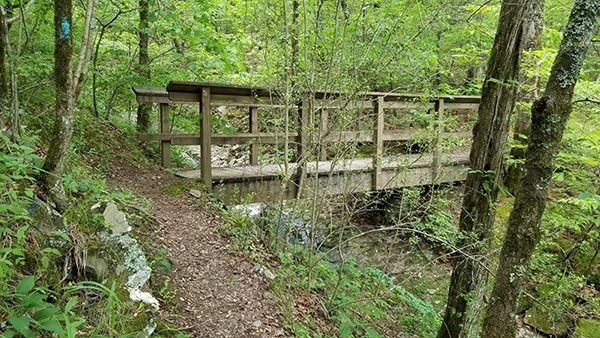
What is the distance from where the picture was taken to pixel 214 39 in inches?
227

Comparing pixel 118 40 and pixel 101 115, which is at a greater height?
pixel 118 40

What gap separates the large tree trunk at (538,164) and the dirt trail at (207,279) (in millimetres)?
1604

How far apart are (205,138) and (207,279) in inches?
90.5

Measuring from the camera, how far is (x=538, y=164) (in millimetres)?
2082

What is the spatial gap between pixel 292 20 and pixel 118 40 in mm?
4453

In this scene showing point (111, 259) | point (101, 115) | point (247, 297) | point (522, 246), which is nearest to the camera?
point (522, 246)

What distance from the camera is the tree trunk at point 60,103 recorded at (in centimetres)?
249

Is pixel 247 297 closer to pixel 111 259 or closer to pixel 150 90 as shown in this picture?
pixel 111 259

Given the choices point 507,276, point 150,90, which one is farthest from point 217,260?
point 150,90

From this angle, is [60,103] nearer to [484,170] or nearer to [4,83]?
[4,83]

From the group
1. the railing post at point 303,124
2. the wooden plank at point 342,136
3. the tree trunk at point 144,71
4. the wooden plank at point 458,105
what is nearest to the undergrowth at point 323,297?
the railing post at point 303,124

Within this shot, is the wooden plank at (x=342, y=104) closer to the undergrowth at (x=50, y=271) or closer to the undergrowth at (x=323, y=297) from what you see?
the undergrowth at (x=323, y=297)

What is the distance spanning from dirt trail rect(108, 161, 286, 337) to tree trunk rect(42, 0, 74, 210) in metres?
1.05

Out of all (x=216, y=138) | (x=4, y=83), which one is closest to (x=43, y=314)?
(x=4, y=83)
